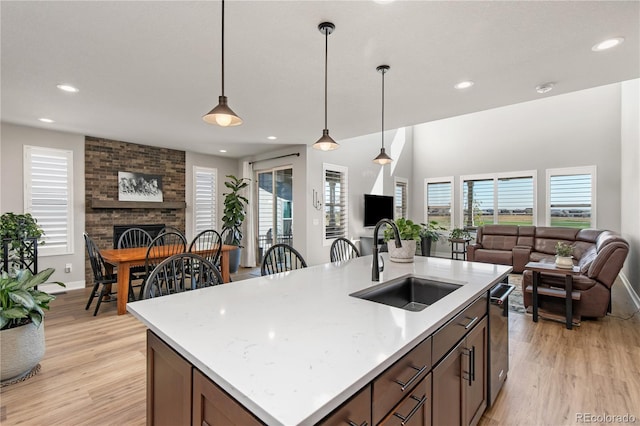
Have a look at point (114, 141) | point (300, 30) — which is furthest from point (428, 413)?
point (114, 141)

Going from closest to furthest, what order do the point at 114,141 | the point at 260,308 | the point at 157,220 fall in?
the point at 260,308, the point at 114,141, the point at 157,220

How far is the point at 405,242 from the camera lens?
2572 millimetres

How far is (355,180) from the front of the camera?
6.64m

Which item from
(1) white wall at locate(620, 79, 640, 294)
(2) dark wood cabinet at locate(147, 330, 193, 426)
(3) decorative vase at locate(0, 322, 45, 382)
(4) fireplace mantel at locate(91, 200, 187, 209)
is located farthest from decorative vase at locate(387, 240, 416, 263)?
(4) fireplace mantel at locate(91, 200, 187, 209)

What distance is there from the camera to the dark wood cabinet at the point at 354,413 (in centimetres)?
76

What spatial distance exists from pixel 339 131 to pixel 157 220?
3.97 metres

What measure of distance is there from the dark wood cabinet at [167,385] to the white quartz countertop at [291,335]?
74 millimetres

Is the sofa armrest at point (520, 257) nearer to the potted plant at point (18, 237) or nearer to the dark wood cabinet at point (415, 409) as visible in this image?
the dark wood cabinet at point (415, 409)

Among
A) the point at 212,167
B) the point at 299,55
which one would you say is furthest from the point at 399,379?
the point at 212,167

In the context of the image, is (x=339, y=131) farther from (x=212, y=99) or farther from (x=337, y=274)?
(x=337, y=274)

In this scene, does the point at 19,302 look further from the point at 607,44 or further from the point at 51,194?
the point at 607,44

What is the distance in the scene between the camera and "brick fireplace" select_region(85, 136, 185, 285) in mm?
5164

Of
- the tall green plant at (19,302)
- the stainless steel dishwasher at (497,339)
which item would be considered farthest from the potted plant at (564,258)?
the tall green plant at (19,302)

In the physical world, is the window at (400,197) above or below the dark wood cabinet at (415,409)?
above
